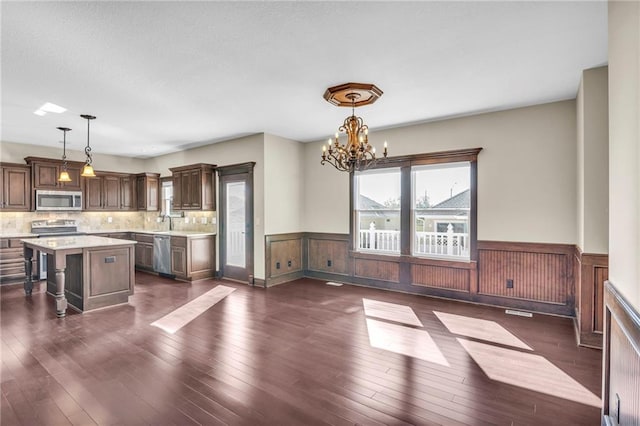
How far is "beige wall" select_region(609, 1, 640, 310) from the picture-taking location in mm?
1482

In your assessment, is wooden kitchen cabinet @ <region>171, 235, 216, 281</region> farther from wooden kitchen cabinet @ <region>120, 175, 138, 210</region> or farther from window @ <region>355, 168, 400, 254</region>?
window @ <region>355, 168, 400, 254</region>

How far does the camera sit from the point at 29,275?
5168 millimetres

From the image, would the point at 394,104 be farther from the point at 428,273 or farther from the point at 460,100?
the point at 428,273

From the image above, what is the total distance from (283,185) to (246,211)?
0.85 metres

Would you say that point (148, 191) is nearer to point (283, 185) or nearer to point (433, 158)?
point (283, 185)

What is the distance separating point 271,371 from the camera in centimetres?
277

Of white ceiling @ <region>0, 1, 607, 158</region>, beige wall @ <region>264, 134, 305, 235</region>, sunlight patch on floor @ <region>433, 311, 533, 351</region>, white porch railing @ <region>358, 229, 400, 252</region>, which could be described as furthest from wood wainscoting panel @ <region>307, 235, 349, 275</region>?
white ceiling @ <region>0, 1, 607, 158</region>

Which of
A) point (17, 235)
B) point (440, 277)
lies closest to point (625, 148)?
point (440, 277)

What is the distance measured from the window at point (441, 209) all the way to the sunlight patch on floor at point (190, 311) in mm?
3244

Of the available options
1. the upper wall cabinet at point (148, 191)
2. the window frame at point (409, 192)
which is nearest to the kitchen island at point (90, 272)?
the upper wall cabinet at point (148, 191)

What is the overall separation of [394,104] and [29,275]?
6095mm

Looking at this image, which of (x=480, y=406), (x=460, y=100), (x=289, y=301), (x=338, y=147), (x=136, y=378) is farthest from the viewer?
(x=289, y=301)

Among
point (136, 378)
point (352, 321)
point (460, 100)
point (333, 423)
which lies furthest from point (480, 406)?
point (460, 100)

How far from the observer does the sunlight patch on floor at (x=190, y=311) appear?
3.87 metres
